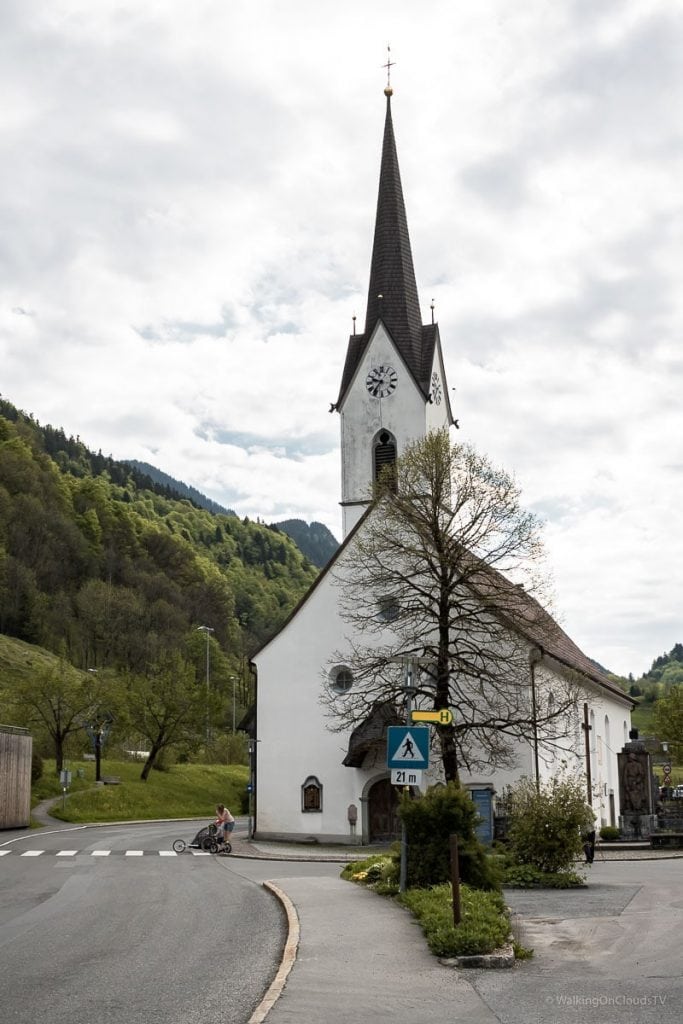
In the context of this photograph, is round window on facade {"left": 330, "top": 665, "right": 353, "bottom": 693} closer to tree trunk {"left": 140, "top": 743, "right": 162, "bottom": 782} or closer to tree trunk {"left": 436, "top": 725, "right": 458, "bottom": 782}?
tree trunk {"left": 436, "top": 725, "right": 458, "bottom": 782}

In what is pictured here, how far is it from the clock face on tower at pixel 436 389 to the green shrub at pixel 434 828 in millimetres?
28533

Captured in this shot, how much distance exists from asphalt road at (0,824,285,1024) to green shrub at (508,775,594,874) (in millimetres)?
5359

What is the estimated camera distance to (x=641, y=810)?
124 ft

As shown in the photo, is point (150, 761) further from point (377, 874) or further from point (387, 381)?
point (377, 874)

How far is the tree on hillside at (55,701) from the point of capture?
6006 cm

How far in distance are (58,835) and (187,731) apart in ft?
80.4

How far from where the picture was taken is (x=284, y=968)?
1073cm

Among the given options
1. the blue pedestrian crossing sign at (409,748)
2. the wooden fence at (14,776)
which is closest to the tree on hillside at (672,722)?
the wooden fence at (14,776)

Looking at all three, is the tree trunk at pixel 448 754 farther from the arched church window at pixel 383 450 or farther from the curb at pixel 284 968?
the arched church window at pixel 383 450

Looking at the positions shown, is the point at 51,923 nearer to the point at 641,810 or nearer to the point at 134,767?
the point at 641,810

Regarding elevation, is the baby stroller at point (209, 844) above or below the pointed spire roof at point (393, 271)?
below

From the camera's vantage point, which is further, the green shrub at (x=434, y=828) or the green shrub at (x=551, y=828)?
the green shrub at (x=551, y=828)

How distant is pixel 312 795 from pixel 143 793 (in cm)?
2470

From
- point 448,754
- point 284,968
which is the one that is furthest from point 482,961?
point 448,754
